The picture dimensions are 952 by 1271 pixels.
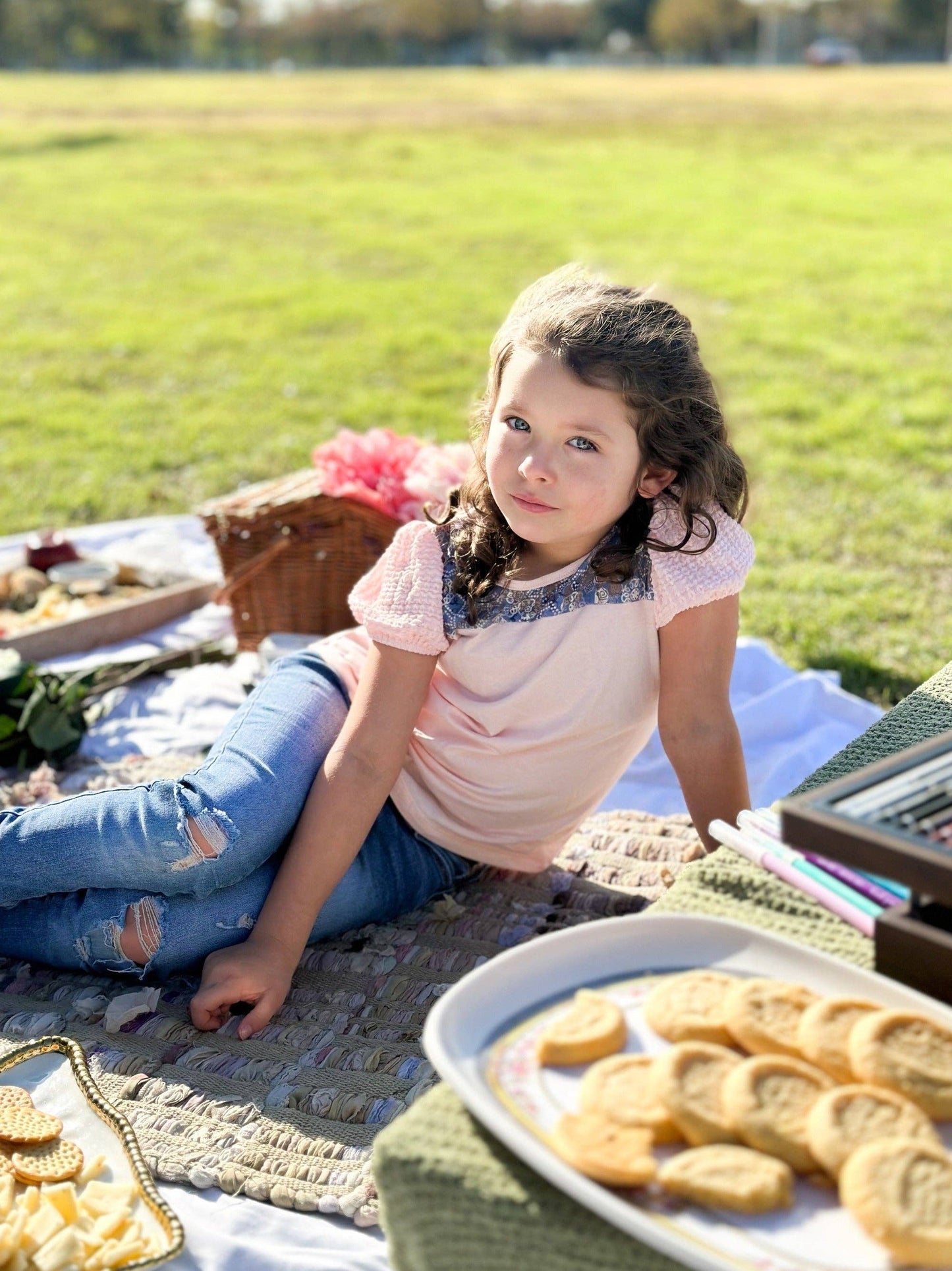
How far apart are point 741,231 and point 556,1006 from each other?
10461 millimetres

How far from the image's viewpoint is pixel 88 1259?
4.66 ft

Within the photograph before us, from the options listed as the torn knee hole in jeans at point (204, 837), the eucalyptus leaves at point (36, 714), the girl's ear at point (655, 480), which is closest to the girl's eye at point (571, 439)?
the girl's ear at point (655, 480)

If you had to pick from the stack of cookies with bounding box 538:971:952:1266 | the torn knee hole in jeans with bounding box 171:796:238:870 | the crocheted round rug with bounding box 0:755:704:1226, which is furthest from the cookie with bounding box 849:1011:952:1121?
the torn knee hole in jeans with bounding box 171:796:238:870

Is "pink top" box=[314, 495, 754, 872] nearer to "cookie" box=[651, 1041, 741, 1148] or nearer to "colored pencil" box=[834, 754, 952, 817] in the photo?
"colored pencil" box=[834, 754, 952, 817]

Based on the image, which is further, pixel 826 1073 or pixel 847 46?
pixel 847 46

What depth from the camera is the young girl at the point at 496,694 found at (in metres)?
1.86

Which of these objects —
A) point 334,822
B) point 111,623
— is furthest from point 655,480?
point 111,623

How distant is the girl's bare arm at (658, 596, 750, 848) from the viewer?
195 cm

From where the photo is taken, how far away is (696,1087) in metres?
1.04

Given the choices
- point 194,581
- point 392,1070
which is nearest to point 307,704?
point 392,1070

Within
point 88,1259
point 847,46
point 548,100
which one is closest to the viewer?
point 88,1259

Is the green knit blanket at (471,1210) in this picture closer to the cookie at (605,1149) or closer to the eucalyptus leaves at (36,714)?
the cookie at (605,1149)

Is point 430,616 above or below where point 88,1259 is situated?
above

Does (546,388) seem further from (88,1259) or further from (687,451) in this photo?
(88,1259)
